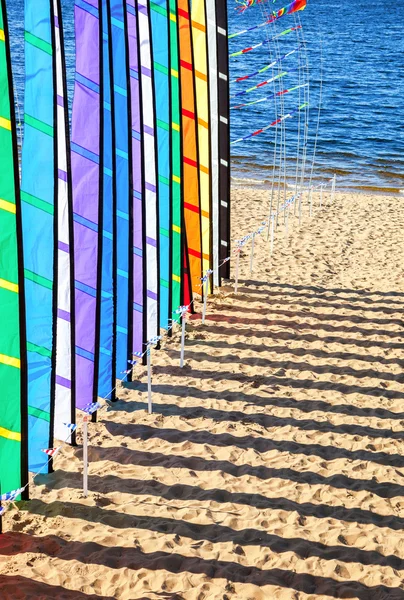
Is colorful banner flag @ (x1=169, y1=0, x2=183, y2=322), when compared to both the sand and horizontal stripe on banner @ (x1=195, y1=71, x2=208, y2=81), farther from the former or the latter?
horizontal stripe on banner @ (x1=195, y1=71, x2=208, y2=81)

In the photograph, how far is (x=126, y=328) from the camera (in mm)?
8375

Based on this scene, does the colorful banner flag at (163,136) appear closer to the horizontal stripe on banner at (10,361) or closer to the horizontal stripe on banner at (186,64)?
the horizontal stripe on banner at (186,64)

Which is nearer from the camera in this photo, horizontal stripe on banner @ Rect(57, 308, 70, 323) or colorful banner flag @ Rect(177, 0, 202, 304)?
horizontal stripe on banner @ Rect(57, 308, 70, 323)

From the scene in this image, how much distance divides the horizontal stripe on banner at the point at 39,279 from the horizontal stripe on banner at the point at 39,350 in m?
0.47

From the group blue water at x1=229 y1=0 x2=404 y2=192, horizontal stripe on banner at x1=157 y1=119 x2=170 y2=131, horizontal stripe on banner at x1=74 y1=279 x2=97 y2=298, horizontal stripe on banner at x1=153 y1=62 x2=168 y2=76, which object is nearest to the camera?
horizontal stripe on banner at x1=74 y1=279 x2=97 y2=298

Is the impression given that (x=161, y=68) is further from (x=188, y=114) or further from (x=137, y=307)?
(x=137, y=307)

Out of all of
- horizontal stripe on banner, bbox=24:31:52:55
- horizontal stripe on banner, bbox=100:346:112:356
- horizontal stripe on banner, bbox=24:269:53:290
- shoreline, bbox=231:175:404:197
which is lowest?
shoreline, bbox=231:175:404:197

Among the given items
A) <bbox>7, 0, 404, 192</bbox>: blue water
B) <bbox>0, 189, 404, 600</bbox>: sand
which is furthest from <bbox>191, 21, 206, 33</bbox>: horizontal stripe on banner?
<bbox>0, 189, 404, 600</bbox>: sand

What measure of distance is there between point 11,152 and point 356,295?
270 inches

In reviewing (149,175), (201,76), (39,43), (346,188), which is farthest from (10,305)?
(346,188)

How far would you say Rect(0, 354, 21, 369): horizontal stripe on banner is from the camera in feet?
19.4

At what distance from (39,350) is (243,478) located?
1.97m

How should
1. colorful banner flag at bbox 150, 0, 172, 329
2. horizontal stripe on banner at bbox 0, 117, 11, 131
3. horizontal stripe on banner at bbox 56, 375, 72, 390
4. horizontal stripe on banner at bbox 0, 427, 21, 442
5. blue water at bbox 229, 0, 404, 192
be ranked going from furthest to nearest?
blue water at bbox 229, 0, 404, 192
colorful banner flag at bbox 150, 0, 172, 329
horizontal stripe on banner at bbox 56, 375, 72, 390
horizontal stripe on banner at bbox 0, 427, 21, 442
horizontal stripe on banner at bbox 0, 117, 11, 131

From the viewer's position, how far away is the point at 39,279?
648 centimetres
